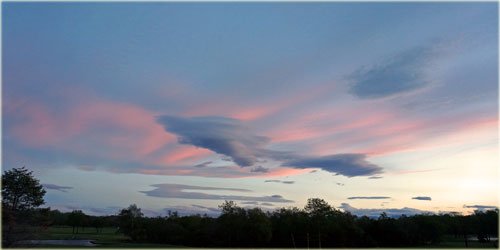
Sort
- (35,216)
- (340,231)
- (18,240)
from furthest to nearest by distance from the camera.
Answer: (340,231), (35,216), (18,240)

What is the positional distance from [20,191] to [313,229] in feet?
182

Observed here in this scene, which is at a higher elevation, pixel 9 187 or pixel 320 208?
pixel 9 187

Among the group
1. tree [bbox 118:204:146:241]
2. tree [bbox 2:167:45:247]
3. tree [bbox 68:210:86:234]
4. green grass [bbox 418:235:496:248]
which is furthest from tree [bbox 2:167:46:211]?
tree [bbox 68:210:86:234]

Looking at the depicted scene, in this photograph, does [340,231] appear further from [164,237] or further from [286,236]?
[164,237]

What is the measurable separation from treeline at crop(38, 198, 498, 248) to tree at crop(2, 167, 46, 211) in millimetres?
46899

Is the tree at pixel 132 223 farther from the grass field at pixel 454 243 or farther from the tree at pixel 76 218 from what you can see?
the grass field at pixel 454 243

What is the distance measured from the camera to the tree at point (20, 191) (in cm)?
4288

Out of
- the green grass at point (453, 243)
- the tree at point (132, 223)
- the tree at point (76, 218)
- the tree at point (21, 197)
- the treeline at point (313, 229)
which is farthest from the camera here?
the tree at point (76, 218)

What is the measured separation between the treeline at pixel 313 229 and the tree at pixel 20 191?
46.9 metres

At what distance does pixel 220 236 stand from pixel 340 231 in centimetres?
2381

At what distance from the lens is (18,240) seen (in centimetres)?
3725

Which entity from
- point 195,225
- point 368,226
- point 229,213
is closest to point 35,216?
point 229,213

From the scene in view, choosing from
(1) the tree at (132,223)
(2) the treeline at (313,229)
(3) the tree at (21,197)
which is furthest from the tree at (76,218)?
(3) the tree at (21,197)

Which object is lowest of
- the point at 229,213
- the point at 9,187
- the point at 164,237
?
the point at 164,237
